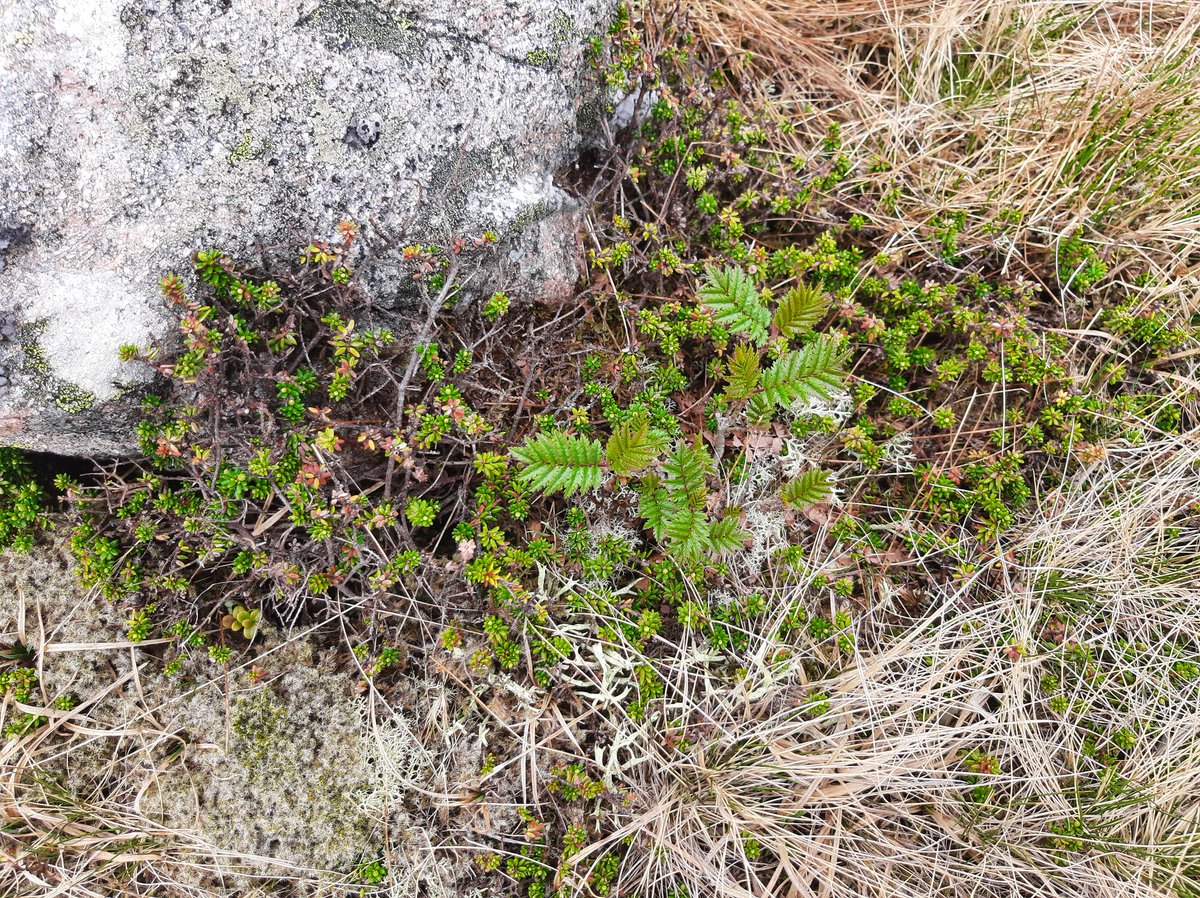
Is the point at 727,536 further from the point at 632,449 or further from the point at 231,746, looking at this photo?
the point at 231,746

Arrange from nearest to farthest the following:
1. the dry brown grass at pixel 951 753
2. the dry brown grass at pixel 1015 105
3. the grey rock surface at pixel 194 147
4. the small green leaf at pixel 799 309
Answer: the grey rock surface at pixel 194 147, the small green leaf at pixel 799 309, the dry brown grass at pixel 951 753, the dry brown grass at pixel 1015 105

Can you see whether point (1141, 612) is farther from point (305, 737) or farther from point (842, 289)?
point (305, 737)

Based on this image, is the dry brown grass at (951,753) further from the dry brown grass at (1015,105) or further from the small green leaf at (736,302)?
the dry brown grass at (1015,105)

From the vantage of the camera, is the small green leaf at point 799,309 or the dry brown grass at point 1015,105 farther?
the dry brown grass at point 1015,105

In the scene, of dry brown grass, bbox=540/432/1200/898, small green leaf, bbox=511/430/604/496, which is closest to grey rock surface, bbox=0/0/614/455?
small green leaf, bbox=511/430/604/496

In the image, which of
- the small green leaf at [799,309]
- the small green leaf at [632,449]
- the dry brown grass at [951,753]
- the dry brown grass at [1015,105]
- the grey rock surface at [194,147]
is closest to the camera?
the grey rock surface at [194,147]

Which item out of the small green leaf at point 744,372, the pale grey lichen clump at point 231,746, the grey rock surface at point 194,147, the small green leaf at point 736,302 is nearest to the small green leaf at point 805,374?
the small green leaf at point 744,372

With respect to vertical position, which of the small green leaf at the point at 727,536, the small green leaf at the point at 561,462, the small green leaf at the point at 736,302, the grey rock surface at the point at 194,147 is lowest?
the small green leaf at the point at 727,536
